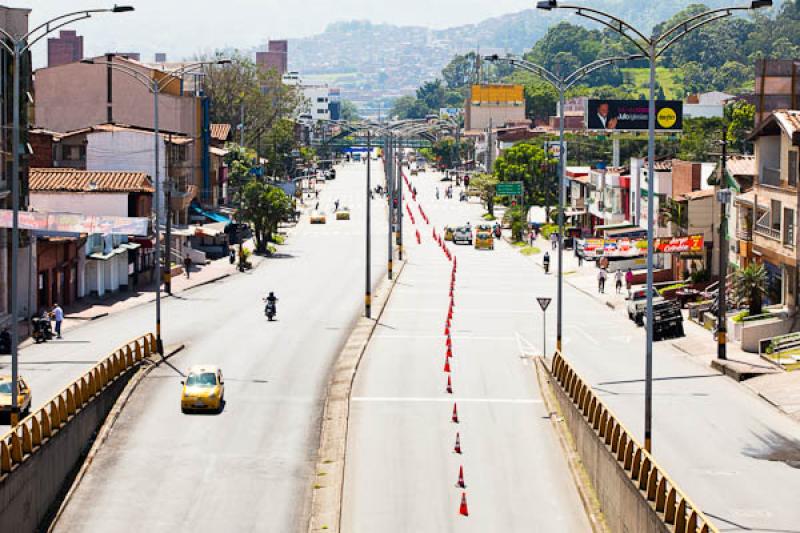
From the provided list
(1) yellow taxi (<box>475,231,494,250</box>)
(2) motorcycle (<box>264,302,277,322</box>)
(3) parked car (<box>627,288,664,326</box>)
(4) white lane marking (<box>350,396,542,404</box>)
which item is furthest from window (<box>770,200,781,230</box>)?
(1) yellow taxi (<box>475,231,494,250</box>)

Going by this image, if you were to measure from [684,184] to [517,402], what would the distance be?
4651cm

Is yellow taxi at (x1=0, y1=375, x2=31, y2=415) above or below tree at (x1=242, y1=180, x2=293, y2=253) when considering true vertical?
below

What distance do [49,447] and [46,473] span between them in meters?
0.76

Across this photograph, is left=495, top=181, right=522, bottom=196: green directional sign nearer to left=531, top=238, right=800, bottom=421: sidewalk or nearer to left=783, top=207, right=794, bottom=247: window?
left=531, top=238, right=800, bottom=421: sidewalk

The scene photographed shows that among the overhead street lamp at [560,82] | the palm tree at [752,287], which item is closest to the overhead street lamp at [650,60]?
the overhead street lamp at [560,82]

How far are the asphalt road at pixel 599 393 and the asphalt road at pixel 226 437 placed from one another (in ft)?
6.33

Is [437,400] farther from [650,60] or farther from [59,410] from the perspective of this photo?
[650,60]

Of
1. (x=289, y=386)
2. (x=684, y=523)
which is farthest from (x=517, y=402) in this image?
(x=684, y=523)

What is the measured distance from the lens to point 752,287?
2685 inches

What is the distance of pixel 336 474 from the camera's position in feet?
135

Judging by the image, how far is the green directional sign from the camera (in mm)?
159125

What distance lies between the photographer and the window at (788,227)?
66500 mm

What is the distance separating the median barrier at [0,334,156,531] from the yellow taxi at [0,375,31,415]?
32.6 inches

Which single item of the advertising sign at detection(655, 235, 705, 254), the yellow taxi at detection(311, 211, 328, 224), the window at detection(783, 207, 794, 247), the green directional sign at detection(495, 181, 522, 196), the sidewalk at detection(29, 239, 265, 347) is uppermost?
the green directional sign at detection(495, 181, 522, 196)
